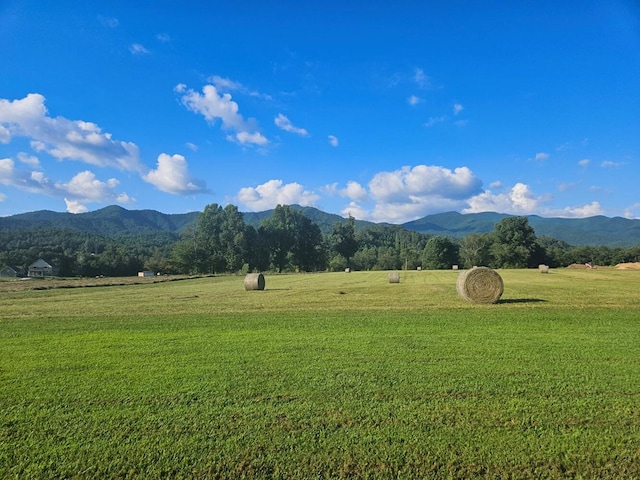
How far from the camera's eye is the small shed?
95.0m

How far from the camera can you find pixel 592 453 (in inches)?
171

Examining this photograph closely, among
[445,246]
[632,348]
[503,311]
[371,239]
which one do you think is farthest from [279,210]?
[632,348]

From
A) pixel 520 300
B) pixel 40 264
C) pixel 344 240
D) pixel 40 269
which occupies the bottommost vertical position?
pixel 520 300

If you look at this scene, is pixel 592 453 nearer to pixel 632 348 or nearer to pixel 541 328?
pixel 632 348

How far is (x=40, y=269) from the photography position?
9700 centimetres

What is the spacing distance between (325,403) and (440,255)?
10253 cm

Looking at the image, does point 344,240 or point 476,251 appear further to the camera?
point 344,240

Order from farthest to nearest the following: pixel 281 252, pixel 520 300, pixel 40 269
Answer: pixel 40 269 < pixel 281 252 < pixel 520 300

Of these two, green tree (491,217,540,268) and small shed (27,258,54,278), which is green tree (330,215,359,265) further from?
small shed (27,258,54,278)

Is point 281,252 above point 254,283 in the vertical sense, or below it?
above

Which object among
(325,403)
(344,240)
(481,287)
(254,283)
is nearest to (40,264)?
(344,240)

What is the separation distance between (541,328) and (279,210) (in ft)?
292

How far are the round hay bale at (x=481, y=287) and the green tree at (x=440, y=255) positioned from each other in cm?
8635

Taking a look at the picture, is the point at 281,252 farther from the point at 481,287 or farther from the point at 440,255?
the point at 481,287
